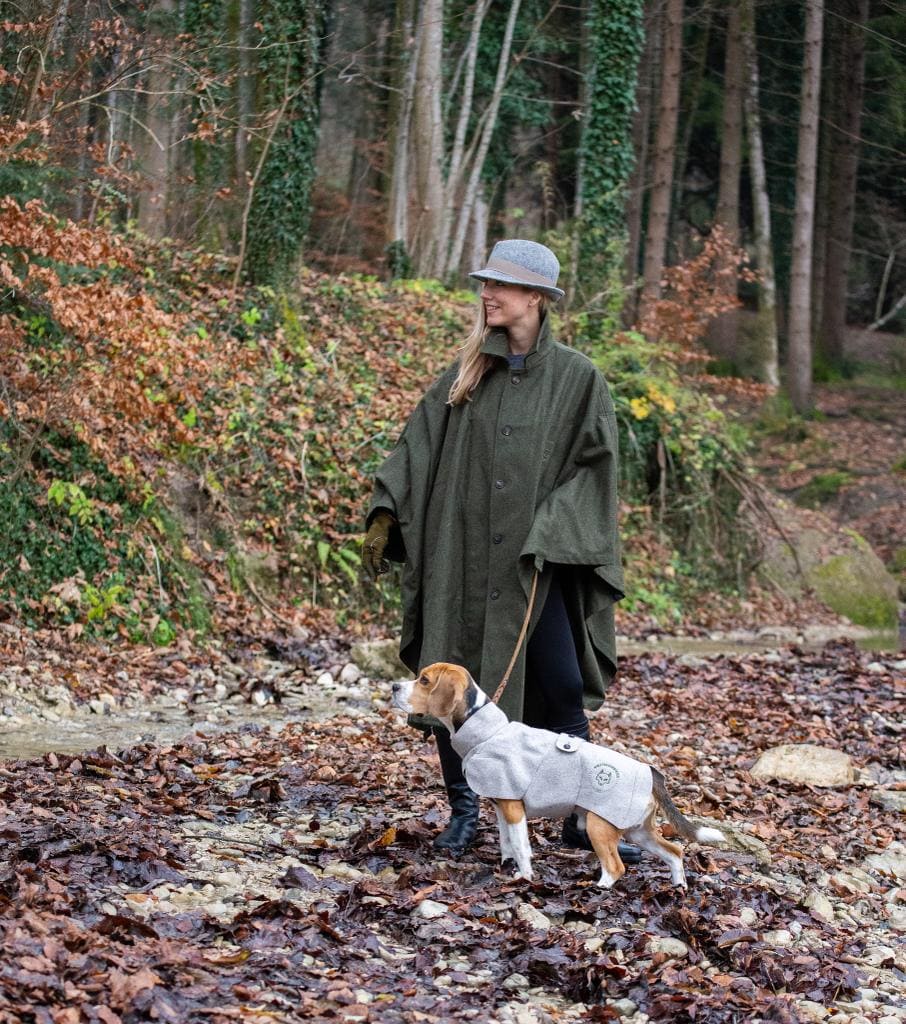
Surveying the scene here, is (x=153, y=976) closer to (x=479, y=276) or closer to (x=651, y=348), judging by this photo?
(x=479, y=276)

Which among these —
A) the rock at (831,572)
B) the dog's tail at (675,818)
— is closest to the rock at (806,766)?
the dog's tail at (675,818)

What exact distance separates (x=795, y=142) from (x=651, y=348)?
18.2 metres

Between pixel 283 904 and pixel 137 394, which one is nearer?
pixel 283 904

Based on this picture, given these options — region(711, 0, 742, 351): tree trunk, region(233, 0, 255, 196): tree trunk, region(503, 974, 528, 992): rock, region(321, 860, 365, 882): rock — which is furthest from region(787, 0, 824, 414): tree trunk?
region(503, 974, 528, 992): rock

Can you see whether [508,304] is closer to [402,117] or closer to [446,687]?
[446,687]

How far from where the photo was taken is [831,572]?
17562mm

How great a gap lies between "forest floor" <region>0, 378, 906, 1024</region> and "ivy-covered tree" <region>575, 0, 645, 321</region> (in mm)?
9958

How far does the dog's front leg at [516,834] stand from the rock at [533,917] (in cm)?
22

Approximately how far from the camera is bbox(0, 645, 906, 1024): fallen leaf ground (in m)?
3.80

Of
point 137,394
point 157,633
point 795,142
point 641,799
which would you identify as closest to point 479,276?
point 641,799

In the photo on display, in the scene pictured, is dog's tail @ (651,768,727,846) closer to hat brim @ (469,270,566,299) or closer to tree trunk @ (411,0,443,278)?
hat brim @ (469,270,566,299)

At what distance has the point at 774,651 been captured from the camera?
13.6m

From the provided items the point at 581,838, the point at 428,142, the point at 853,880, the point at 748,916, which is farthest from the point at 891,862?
the point at 428,142

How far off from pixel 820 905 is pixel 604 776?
4.48 ft
